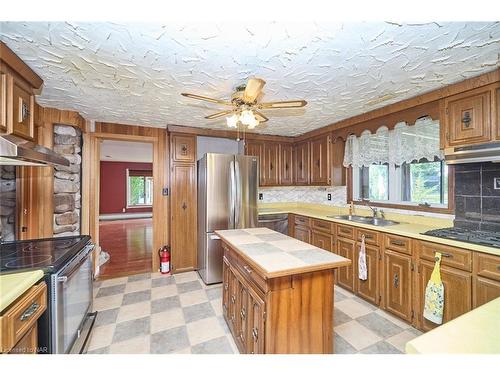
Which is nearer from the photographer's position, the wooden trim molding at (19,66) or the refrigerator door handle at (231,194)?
the wooden trim molding at (19,66)

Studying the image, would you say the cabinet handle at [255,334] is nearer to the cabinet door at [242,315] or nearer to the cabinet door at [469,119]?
the cabinet door at [242,315]

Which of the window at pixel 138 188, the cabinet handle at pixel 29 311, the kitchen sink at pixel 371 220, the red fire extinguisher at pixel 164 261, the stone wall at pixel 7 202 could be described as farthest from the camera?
the window at pixel 138 188

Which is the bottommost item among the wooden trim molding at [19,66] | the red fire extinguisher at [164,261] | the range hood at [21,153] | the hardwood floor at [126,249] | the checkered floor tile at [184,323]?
the checkered floor tile at [184,323]

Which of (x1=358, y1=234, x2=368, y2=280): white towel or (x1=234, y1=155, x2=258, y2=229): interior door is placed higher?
(x1=234, y1=155, x2=258, y2=229): interior door

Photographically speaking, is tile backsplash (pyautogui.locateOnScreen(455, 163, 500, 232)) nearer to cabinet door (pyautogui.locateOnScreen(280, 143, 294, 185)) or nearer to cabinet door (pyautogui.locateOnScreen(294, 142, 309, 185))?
cabinet door (pyautogui.locateOnScreen(294, 142, 309, 185))

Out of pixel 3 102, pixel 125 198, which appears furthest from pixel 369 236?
pixel 125 198

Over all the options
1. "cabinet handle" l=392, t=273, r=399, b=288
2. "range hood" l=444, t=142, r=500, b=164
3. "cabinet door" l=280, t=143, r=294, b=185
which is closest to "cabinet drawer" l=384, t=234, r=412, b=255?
"cabinet handle" l=392, t=273, r=399, b=288

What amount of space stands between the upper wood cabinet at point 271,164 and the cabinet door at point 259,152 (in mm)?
27

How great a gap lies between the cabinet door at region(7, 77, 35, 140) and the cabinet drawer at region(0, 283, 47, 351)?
1.16 meters

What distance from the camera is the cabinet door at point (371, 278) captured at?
7.84ft

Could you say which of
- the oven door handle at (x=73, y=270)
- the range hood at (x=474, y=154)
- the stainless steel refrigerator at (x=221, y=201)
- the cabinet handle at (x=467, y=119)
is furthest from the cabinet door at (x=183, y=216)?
the cabinet handle at (x=467, y=119)

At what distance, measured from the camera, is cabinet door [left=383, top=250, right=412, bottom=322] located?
2096mm
